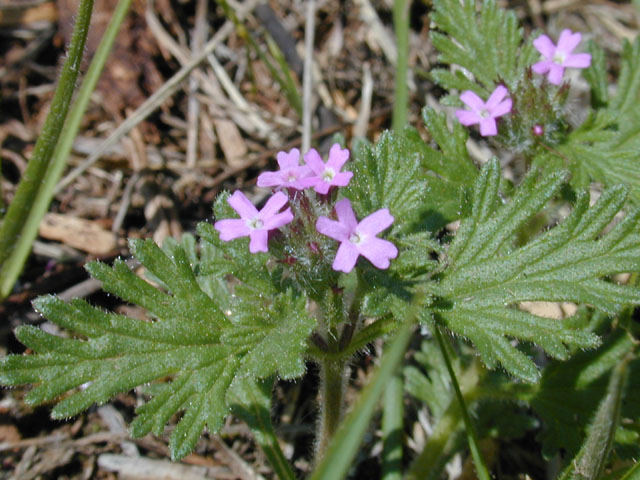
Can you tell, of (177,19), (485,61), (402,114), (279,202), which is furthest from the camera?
(177,19)

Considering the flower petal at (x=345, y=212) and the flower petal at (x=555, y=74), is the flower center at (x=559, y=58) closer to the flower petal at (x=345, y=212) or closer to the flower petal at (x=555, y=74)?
the flower petal at (x=555, y=74)

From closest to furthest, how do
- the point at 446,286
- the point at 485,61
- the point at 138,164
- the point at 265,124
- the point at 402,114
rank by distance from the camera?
the point at 446,286
the point at 485,61
the point at 402,114
the point at 138,164
the point at 265,124

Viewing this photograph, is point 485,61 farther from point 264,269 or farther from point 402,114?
point 264,269

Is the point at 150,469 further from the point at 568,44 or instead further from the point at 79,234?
the point at 568,44

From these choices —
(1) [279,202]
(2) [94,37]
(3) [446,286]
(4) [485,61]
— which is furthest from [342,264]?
(2) [94,37]

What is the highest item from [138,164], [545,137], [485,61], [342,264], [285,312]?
[485,61]

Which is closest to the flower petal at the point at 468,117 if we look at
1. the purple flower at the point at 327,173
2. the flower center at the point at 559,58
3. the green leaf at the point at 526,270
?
the green leaf at the point at 526,270

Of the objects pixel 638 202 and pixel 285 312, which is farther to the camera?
pixel 638 202
